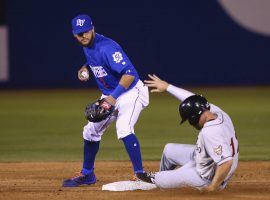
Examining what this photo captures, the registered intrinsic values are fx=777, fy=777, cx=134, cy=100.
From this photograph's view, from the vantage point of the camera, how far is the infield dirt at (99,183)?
25.5 feet

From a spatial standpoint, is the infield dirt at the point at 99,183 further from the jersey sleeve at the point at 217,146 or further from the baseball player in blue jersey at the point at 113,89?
the jersey sleeve at the point at 217,146

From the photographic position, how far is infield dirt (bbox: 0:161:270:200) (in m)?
7.77

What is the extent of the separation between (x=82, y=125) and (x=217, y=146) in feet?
24.2

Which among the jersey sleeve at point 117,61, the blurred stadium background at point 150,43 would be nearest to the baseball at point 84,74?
the jersey sleeve at point 117,61

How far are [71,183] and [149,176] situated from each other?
925 mm

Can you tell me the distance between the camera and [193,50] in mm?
20531

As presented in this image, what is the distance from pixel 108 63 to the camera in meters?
8.46

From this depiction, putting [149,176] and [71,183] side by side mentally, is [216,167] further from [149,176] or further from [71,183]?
[71,183]

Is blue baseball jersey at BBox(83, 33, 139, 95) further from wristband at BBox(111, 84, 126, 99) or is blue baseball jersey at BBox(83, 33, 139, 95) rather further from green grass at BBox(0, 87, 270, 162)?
green grass at BBox(0, 87, 270, 162)

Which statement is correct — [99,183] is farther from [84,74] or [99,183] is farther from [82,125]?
[82,125]

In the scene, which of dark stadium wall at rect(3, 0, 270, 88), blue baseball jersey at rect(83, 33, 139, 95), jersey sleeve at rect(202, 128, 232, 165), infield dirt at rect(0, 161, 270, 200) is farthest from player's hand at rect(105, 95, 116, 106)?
dark stadium wall at rect(3, 0, 270, 88)

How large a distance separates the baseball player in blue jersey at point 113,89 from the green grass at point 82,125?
82.6 inches

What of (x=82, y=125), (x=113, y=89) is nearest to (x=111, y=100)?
(x=113, y=89)

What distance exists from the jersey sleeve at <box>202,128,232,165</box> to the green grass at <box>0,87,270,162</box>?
339 centimetres
